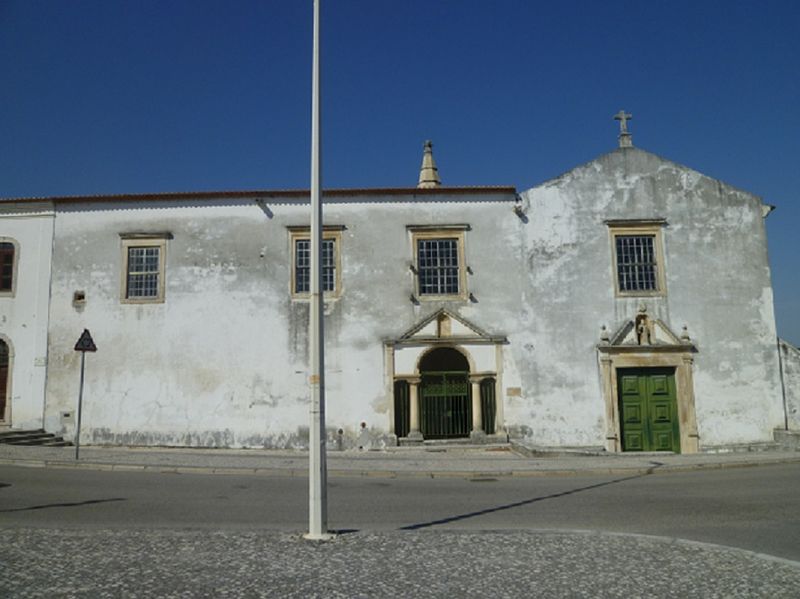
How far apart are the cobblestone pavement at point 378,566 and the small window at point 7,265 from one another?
602 inches

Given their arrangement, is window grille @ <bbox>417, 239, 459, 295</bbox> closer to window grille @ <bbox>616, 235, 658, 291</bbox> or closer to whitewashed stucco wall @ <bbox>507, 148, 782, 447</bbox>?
whitewashed stucco wall @ <bbox>507, 148, 782, 447</bbox>

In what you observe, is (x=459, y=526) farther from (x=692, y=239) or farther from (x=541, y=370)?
(x=692, y=239)

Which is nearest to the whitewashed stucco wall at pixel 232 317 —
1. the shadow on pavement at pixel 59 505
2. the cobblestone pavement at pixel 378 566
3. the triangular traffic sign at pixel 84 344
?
the triangular traffic sign at pixel 84 344

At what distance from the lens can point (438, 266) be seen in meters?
20.7

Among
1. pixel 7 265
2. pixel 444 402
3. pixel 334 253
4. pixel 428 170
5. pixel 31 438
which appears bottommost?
pixel 31 438

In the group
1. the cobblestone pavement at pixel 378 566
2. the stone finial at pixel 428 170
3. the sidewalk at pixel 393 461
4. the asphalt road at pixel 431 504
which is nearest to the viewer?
the cobblestone pavement at pixel 378 566

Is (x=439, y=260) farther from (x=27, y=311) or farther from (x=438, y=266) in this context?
(x=27, y=311)

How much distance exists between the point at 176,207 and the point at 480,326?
9.63 m

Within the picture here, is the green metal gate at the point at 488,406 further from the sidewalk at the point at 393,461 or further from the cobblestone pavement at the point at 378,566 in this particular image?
the cobblestone pavement at the point at 378,566

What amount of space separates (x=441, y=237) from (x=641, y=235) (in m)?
5.84

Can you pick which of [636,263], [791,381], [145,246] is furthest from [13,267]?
[791,381]

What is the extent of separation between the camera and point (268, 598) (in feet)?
18.0

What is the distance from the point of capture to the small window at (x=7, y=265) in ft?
69.2

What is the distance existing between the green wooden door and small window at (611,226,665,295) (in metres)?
2.41
